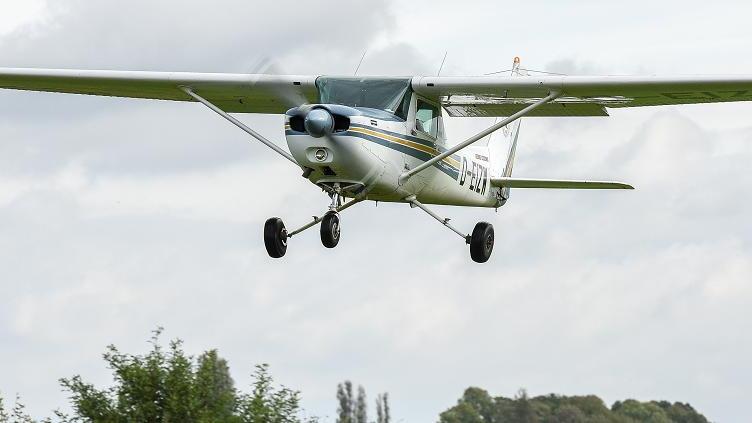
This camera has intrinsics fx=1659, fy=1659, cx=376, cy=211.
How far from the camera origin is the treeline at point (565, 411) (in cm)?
7656

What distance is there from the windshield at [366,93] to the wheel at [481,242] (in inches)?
98.2

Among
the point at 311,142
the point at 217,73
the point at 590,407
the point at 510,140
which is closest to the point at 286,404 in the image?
the point at 510,140

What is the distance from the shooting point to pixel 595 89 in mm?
22750

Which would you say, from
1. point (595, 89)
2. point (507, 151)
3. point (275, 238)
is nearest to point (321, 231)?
point (275, 238)

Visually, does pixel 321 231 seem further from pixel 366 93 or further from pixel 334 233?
pixel 366 93

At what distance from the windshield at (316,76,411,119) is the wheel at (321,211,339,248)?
165 cm

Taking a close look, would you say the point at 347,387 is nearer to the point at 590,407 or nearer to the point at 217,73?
the point at 590,407

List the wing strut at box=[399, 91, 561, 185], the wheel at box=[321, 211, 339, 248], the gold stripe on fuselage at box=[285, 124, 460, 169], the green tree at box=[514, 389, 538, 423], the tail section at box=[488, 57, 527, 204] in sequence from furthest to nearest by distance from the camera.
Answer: the green tree at box=[514, 389, 538, 423], the tail section at box=[488, 57, 527, 204], the wing strut at box=[399, 91, 561, 185], the wheel at box=[321, 211, 339, 248], the gold stripe on fuselage at box=[285, 124, 460, 169]

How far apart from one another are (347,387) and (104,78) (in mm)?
40575

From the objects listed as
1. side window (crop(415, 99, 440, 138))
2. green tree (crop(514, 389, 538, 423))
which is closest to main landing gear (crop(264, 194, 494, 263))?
side window (crop(415, 99, 440, 138))

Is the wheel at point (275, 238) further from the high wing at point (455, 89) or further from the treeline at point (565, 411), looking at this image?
the treeline at point (565, 411)

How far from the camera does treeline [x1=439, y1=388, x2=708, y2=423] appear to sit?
7656cm

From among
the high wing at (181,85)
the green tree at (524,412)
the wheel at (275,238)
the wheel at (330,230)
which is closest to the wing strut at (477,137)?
the wheel at (330,230)

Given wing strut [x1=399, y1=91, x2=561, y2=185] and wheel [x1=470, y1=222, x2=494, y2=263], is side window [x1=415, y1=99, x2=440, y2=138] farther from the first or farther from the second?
wheel [x1=470, y1=222, x2=494, y2=263]
